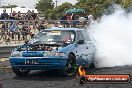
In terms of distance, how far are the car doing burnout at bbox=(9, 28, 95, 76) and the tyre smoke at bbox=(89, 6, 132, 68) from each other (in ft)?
4.77

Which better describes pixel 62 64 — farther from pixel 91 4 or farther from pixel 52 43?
pixel 91 4

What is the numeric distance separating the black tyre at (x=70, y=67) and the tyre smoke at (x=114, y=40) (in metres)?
2.34

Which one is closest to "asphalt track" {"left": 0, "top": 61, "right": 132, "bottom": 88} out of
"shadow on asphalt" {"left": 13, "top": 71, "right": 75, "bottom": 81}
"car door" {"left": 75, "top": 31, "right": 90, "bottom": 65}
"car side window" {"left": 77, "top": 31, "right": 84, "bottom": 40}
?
"shadow on asphalt" {"left": 13, "top": 71, "right": 75, "bottom": 81}

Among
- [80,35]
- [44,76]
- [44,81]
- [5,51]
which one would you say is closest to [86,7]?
[5,51]

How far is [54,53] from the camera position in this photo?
1111cm

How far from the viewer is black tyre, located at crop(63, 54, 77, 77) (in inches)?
449

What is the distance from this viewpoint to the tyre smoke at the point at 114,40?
14.4 meters

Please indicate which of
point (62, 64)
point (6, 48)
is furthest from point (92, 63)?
point (6, 48)

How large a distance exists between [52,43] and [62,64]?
1.03 metres

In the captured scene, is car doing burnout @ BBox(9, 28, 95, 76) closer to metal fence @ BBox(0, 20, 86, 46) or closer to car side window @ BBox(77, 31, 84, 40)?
car side window @ BBox(77, 31, 84, 40)

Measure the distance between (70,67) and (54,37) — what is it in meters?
1.27

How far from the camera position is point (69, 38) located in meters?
12.4

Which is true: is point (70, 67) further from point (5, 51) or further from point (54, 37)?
point (5, 51)

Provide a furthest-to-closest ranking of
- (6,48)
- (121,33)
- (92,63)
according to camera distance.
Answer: (6,48)
(121,33)
(92,63)
